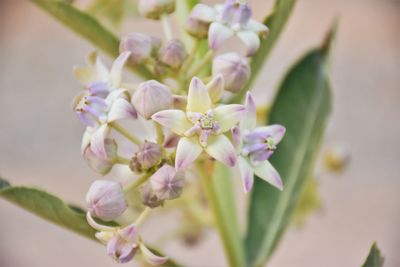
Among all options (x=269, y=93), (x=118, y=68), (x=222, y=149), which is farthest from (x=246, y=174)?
(x=269, y=93)

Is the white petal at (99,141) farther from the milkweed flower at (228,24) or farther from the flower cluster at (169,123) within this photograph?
the milkweed flower at (228,24)

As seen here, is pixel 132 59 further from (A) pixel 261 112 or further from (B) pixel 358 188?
(B) pixel 358 188

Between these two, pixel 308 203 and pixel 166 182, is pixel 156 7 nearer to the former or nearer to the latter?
pixel 166 182

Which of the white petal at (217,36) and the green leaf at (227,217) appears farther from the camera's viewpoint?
the green leaf at (227,217)

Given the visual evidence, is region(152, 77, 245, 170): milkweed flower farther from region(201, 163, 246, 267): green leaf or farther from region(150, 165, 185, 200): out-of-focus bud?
region(201, 163, 246, 267): green leaf

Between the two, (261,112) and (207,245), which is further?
(207,245)

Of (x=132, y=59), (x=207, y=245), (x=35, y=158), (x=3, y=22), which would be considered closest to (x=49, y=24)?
(x=3, y=22)

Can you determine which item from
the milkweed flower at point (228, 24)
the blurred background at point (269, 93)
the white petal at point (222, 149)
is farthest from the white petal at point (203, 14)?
the blurred background at point (269, 93)
